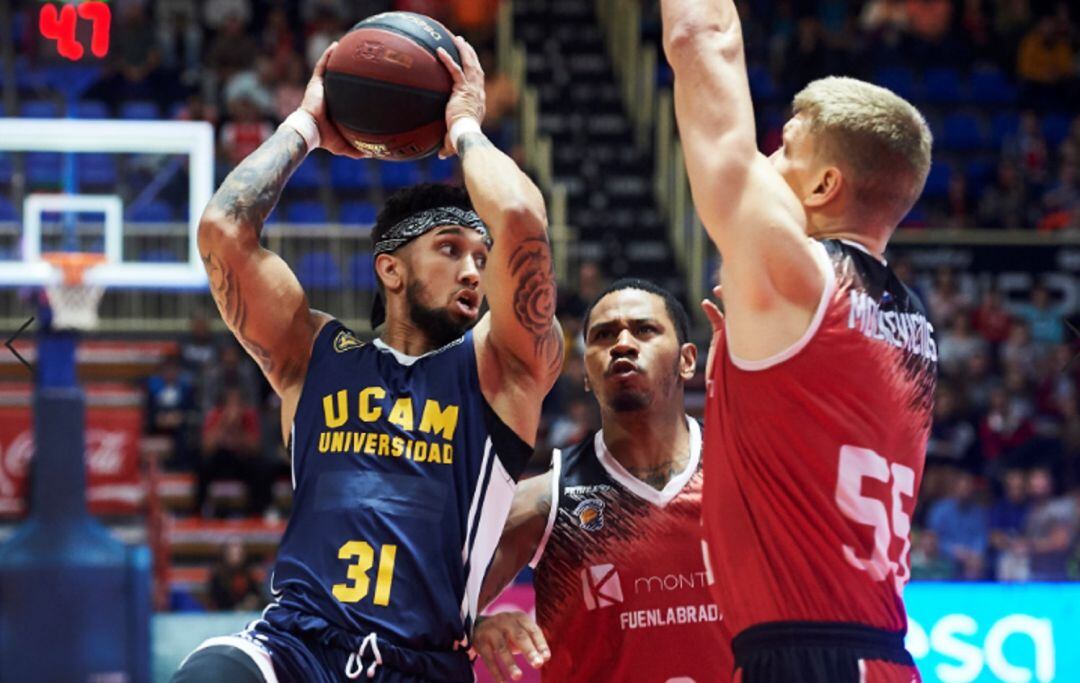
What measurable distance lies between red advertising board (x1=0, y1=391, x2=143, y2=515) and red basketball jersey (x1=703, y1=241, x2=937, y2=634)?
9.61m

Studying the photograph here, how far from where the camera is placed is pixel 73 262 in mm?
10164

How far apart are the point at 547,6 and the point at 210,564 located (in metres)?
8.95

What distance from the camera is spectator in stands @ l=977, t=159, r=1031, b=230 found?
15820mm

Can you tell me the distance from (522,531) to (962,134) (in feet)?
44.1

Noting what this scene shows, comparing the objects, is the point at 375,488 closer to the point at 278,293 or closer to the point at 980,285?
the point at 278,293

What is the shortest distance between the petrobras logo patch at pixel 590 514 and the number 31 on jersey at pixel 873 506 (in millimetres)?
1782

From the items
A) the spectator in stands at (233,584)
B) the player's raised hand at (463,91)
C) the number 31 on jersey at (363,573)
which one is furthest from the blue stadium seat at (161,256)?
the number 31 on jersey at (363,573)

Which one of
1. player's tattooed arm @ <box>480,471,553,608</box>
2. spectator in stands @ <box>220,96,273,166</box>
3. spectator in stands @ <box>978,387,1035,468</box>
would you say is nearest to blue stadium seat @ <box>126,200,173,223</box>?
spectator in stands @ <box>220,96,273,166</box>

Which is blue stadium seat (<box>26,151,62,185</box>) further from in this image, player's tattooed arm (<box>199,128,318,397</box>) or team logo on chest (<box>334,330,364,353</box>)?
team logo on chest (<box>334,330,364,353</box>)

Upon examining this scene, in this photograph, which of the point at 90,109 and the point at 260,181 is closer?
the point at 260,181

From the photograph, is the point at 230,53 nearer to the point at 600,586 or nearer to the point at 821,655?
the point at 600,586

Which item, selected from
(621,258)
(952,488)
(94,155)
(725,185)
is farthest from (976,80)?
(725,185)

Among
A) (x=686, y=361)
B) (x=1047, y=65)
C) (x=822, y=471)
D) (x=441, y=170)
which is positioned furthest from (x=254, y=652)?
(x=1047, y=65)

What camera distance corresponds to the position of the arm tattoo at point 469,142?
180 inches
